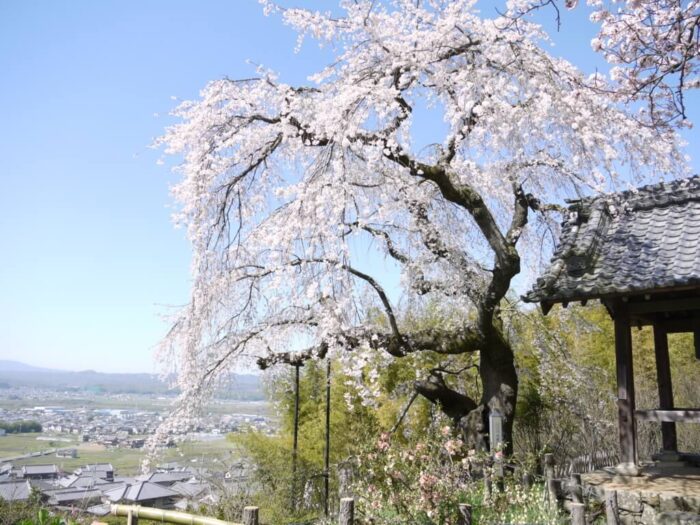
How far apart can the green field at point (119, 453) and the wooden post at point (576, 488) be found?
4599 millimetres

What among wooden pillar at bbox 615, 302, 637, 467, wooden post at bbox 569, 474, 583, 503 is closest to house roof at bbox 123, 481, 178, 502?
wooden post at bbox 569, 474, 583, 503

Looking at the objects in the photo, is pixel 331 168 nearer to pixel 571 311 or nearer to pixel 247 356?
pixel 247 356

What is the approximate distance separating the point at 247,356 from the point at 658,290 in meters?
4.99

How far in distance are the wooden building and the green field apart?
16.8ft

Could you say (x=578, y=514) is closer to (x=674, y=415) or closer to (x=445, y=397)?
(x=674, y=415)

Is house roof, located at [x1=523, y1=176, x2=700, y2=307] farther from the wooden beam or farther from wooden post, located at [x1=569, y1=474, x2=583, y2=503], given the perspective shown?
wooden post, located at [x1=569, y1=474, x2=583, y2=503]

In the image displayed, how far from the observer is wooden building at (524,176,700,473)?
5117 millimetres

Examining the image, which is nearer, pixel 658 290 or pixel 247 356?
pixel 658 290

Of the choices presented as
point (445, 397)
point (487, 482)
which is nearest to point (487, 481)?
point (487, 482)

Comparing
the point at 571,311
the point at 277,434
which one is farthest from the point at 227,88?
the point at 277,434

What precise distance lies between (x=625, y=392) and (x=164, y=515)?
14.0 feet

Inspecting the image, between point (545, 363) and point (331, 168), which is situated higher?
point (331, 168)

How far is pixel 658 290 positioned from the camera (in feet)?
16.3

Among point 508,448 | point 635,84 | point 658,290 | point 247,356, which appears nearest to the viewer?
point 635,84
